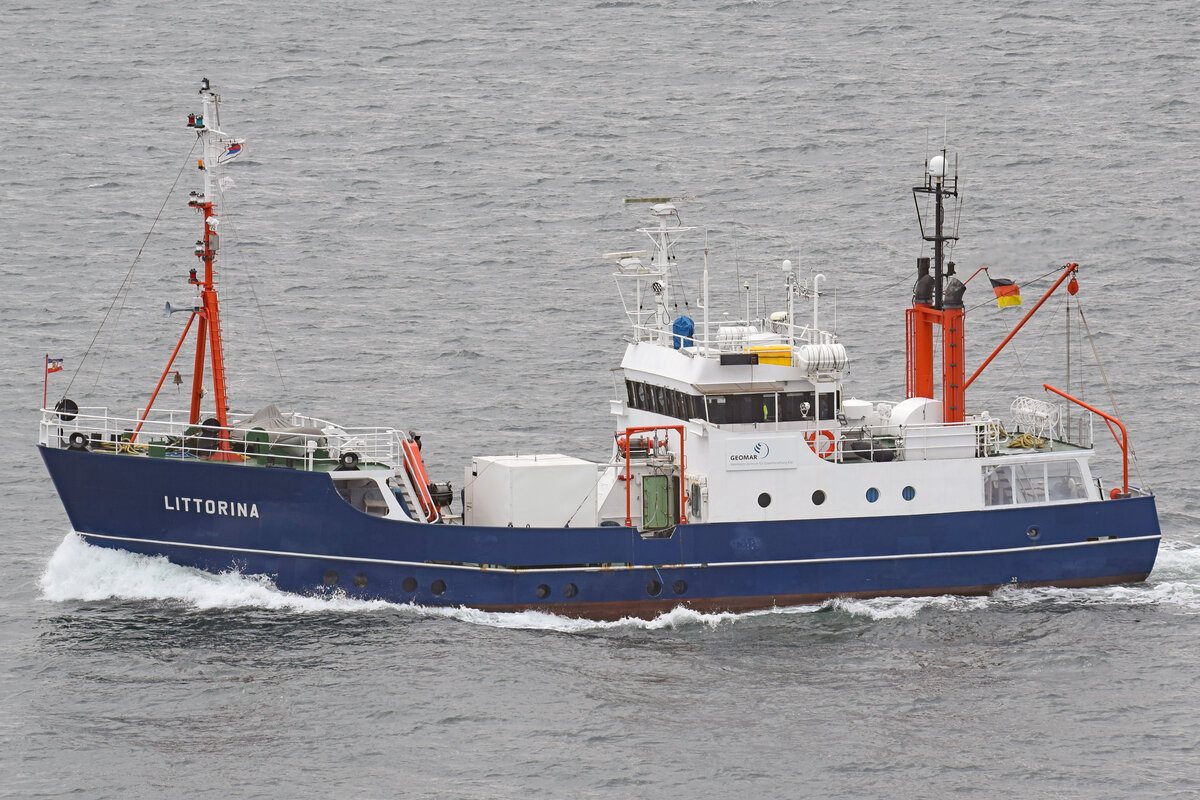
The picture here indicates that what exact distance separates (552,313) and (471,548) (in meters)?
21.6

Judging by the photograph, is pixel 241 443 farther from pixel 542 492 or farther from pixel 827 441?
pixel 827 441

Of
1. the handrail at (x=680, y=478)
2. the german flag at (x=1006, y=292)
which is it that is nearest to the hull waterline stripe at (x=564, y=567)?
the handrail at (x=680, y=478)

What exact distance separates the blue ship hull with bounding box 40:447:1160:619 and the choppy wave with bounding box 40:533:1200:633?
189 millimetres

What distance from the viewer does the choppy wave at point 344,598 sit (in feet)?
99.7

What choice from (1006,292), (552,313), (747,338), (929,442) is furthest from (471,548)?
(552,313)

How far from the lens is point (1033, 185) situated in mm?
58031

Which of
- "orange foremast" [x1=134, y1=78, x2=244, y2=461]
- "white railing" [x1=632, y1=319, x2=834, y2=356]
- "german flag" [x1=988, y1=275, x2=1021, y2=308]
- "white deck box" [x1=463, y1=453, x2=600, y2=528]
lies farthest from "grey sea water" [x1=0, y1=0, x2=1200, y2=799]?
"white railing" [x1=632, y1=319, x2=834, y2=356]

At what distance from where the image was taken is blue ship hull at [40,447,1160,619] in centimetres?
3008

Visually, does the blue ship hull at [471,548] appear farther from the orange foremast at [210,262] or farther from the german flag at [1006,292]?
the german flag at [1006,292]

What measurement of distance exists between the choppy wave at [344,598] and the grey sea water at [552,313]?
8 cm

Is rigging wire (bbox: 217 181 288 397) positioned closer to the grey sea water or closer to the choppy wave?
the grey sea water

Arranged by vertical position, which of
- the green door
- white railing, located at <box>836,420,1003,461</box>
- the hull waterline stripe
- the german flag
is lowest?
the hull waterline stripe

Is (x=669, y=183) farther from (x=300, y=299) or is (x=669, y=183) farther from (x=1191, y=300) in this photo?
(x=1191, y=300)

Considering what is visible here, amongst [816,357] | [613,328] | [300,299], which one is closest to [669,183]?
[613,328]
